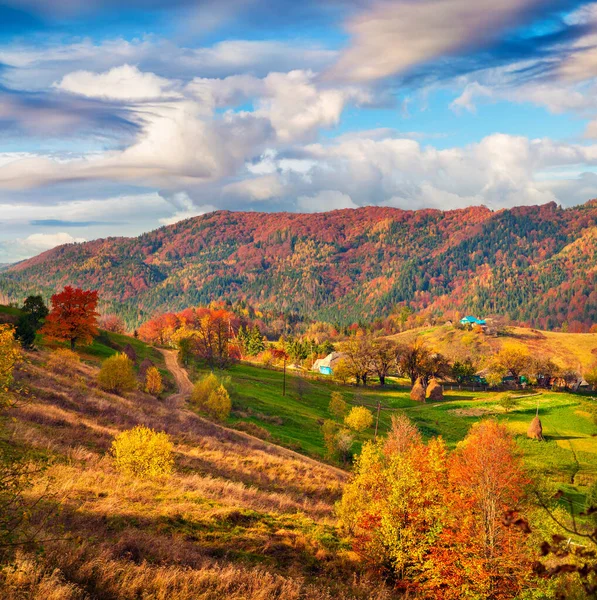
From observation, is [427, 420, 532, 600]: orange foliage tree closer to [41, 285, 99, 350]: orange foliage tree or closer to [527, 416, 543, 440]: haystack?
[527, 416, 543, 440]: haystack

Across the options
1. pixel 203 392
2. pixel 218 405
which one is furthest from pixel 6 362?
pixel 203 392

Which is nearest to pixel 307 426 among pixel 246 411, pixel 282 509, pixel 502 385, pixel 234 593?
pixel 246 411

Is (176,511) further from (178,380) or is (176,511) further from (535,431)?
→ (535,431)

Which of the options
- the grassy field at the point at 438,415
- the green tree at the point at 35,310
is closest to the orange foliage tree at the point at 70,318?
the green tree at the point at 35,310

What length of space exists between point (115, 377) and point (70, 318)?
27.9 m

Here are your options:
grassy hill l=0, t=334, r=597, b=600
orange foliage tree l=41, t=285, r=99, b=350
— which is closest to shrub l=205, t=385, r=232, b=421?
grassy hill l=0, t=334, r=597, b=600

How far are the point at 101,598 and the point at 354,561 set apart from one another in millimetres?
15865

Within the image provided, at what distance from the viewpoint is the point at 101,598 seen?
13.4m

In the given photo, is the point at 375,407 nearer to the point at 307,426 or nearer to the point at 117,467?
the point at 307,426

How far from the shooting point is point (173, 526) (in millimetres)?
22234

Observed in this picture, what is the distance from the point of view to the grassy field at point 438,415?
74.7 metres

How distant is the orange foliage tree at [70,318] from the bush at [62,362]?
11635 millimetres

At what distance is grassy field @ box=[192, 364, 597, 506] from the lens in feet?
245

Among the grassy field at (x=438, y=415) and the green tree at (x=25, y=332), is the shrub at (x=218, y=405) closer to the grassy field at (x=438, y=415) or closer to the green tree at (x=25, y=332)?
the grassy field at (x=438, y=415)
